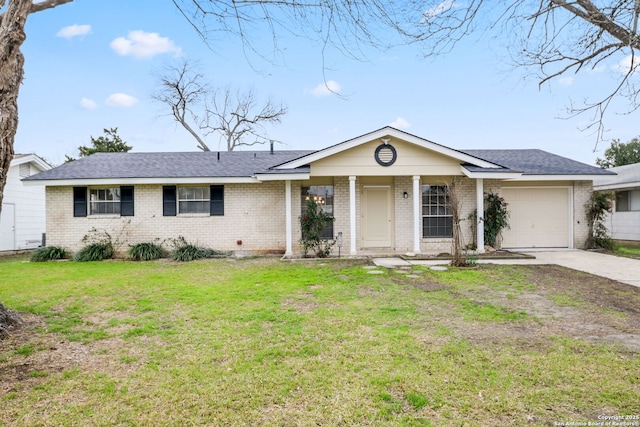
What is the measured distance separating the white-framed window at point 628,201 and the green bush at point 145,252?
20.6m

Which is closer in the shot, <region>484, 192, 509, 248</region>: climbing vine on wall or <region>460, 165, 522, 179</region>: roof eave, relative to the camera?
<region>460, 165, 522, 179</region>: roof eave

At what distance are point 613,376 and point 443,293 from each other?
132 inches

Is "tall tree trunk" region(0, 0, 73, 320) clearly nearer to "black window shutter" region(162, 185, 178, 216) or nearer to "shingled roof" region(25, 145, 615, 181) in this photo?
"shingled roof" region(25, 145, 615, 181)

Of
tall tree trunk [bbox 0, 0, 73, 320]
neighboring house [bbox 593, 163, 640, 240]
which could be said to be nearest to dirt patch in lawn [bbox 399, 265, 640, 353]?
tall tree trunk [bbox 0, 0, 73, 320]

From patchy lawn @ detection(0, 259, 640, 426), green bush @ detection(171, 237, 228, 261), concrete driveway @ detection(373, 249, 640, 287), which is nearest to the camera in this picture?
patchy lawn @ detection(0, 259, 640, 426)

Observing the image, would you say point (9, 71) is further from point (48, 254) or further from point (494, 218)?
point (494, 218)

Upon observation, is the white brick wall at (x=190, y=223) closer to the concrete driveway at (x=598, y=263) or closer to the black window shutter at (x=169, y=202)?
the black window shutter at (x=169, y=202)

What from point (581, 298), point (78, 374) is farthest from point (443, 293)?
point (78, 374)

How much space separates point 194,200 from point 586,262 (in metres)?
12.6

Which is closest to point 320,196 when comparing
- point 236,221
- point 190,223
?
point 236,221

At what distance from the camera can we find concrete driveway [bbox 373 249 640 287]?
8.16 m

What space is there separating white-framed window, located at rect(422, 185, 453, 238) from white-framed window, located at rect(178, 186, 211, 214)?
7.88 meters

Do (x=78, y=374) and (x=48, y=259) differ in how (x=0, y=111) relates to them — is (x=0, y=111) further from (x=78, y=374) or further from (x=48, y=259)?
(x=48, y=259)

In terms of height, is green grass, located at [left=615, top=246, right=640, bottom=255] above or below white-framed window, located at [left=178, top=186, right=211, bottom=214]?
below
